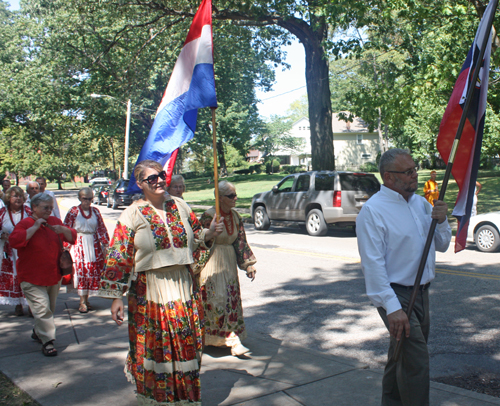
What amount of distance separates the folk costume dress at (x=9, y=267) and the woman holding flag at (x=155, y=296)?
345 cm

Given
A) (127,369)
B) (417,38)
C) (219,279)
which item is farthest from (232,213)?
(417,38)

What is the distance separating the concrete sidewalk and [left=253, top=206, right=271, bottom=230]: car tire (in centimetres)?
1126

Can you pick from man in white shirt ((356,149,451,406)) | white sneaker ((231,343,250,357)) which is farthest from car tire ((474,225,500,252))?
man in white shirt ((356,149,451,406))

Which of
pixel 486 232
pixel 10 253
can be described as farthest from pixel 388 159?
pixel 486 232

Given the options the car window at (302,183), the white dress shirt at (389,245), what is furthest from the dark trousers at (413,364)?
the car window at (302,183)

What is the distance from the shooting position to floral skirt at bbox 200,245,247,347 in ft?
18.1

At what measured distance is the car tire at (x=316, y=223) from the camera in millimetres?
15211

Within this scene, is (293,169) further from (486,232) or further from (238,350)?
(238,350)

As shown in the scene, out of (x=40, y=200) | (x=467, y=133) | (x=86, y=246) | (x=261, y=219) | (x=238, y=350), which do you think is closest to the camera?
(x=467, y=133)

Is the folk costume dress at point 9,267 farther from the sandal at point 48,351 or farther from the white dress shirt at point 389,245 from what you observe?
the white dress shirt at point 389,245

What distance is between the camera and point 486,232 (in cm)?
1126

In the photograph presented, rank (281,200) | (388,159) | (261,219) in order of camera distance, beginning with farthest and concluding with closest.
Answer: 1. (261,219)
2. (281,200)
3. (388,159)

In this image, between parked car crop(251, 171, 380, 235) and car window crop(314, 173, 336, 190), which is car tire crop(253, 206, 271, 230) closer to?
parked car crop(251, 171, 380, 235)

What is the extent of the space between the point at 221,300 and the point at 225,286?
0.15m
